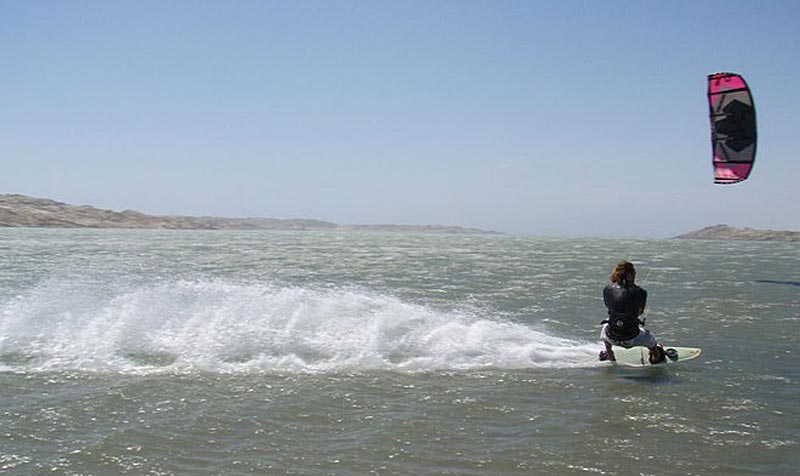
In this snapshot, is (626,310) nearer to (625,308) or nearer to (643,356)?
(625,308)

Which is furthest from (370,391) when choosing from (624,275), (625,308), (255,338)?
(624,275)

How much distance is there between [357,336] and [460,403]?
4789 millimetres

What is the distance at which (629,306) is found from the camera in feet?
35.2

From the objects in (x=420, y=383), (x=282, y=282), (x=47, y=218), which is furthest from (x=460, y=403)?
(x=47, y=218)

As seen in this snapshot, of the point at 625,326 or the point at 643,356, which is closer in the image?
the point at 625,326

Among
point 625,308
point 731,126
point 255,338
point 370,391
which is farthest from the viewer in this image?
point 731,126

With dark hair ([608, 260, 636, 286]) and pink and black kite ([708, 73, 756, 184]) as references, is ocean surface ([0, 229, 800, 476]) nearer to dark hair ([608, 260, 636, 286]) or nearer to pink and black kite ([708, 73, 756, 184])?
dark hair ([608, 260, 636, 286])

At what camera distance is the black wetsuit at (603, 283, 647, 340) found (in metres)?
10.7

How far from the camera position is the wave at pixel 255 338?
35.1 ft

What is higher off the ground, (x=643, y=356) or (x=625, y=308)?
(x=625, y=308)

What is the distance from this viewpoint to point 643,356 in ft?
37.5

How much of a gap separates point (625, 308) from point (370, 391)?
14.9 feet

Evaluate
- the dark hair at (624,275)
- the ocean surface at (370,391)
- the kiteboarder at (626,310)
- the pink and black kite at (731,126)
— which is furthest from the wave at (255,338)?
the pink and black kite at (731,126)

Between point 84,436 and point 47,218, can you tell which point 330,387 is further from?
point 47,218
